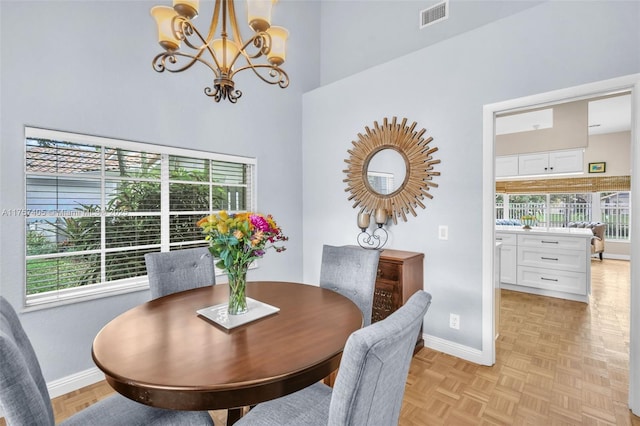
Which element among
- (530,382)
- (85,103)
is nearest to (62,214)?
(85,103)

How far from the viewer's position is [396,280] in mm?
2619

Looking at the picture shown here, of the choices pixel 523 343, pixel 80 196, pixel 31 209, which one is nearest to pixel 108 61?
pixel 80 196

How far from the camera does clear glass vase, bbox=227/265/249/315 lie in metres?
1.41

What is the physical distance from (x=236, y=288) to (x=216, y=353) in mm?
371

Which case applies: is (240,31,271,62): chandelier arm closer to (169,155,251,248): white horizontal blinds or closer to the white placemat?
the white placemat

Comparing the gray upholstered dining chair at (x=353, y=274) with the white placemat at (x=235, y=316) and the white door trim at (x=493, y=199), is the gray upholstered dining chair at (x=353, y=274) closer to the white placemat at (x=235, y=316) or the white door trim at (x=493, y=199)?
the white placemat at (x=235, y=316)

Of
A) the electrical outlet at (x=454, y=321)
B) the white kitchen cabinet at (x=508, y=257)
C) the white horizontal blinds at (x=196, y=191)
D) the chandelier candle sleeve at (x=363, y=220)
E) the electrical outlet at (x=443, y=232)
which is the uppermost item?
the white horizontal blinds at (x=196, y=191)

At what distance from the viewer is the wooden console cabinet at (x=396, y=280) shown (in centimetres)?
260

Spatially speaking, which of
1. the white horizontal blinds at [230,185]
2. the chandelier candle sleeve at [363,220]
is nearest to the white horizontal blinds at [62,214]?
the white horizontal blinds at [230,185]

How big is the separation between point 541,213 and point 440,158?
6.37m

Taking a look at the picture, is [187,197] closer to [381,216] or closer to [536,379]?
[381,216]

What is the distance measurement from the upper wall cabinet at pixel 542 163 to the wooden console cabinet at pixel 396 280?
4.32 m

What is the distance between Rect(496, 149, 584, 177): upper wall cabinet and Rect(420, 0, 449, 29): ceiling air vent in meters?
3.63

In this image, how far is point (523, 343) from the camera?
282 centimetres
